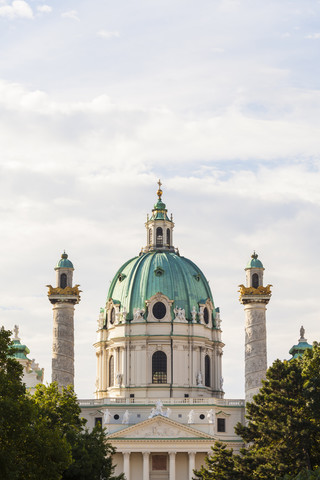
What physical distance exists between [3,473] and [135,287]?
73163 millimetres

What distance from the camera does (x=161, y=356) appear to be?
134 m

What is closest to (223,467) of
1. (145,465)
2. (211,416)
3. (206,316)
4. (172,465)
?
(172,465)

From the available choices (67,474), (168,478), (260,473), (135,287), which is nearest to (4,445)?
(67,474)

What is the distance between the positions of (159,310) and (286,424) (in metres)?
49.8

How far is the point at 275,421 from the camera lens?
87.3 m

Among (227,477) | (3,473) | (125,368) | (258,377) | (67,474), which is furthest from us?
(125,368)

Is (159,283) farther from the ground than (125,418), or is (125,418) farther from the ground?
(159,283)

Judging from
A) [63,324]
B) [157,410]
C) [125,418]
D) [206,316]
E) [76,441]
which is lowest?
[76,441]

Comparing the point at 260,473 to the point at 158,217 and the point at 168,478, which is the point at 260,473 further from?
the point at 158,217

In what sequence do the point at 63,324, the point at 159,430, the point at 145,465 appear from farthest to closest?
the point at 63,324
the point at 159,430
the point at 145,465

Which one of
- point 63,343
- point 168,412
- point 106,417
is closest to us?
point 168,412

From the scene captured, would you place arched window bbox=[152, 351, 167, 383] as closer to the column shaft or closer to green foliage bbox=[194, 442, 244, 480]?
the column shaft

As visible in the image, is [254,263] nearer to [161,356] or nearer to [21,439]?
[161,356]

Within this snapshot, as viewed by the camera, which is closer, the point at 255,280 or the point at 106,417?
the point at 106,417
